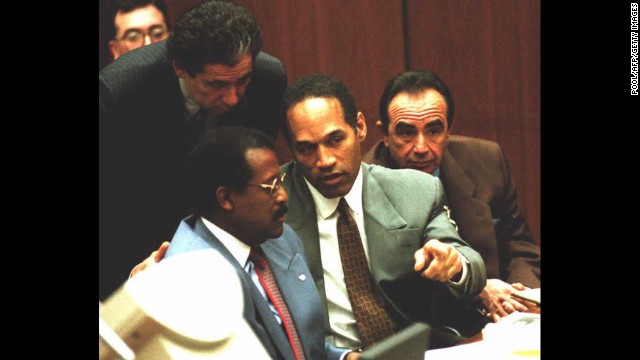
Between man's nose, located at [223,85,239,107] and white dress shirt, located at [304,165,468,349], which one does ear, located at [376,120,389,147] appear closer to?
white dress shirt, located at [304,165,468,349]

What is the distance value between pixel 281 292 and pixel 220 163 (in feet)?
0.89

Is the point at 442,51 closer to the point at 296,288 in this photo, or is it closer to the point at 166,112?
the point at 166,112

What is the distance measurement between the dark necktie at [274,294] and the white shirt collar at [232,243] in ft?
0.08

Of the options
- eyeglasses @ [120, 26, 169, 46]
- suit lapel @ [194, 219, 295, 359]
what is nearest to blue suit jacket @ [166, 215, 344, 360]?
suit lapel @ [194, 219, 295, 359]

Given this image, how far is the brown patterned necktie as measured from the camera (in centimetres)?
173

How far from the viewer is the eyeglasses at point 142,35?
198 cm

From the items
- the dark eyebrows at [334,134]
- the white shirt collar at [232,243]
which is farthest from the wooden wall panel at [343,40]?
the white shirt collar at [232,243]

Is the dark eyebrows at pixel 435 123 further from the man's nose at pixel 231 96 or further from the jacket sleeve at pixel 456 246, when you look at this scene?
the man's nose at pixel 231 96

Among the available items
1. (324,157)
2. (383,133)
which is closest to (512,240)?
(383,133)

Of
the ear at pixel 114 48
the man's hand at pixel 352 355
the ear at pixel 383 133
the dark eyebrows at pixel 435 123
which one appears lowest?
the man's hand at pixel 352 355

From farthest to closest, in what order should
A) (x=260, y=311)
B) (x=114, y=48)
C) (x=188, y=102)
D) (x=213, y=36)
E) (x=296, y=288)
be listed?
(x=114, y=48)
(x=188, y=102)
(x=213, y=36)
(x=296, y=288)
(x=260, y=311)

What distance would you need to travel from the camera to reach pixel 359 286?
1760mm
